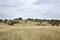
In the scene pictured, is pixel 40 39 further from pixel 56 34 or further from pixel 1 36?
pixel 1 36

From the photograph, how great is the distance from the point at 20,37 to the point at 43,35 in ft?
8.83

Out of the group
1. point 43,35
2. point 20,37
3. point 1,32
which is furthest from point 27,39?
point 1,32

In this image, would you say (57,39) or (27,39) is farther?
(57,39)

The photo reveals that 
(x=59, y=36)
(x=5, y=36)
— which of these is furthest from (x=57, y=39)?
(x=5, y=36)

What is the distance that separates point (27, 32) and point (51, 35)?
285 centimetres

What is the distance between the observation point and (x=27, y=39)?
1589 centimetres

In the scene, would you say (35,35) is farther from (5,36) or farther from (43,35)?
(5,36)

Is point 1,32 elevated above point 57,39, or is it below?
above

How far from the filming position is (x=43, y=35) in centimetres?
1688

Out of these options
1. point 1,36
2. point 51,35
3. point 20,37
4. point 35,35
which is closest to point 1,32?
point 1,36

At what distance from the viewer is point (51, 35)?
1725 centimetres

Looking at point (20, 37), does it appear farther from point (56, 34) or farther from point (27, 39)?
point (56, 34)

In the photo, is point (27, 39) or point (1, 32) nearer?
point (27, 39)

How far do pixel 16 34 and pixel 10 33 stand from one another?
0.80m
